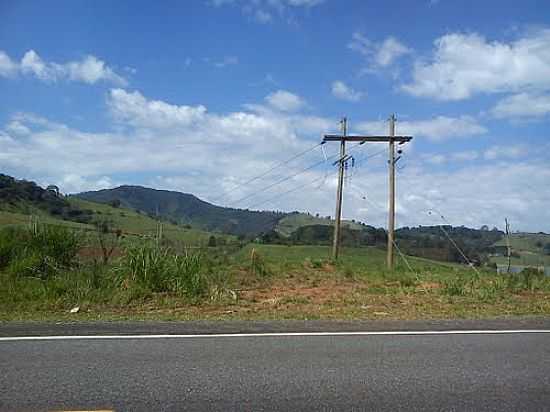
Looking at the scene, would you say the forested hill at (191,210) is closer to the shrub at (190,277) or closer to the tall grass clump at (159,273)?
the shrub at (190,277)

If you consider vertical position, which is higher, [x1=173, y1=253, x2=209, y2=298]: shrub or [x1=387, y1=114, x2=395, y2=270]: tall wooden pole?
[x1=387, y1=114, x2=395, y2=270]: tall wooden pole

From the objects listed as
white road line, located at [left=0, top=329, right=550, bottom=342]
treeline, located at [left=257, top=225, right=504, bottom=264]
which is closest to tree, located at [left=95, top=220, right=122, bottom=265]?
white road line, located at [left=0, top=329, right=550, bottom=342]

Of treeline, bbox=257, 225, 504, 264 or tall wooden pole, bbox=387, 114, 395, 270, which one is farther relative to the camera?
treeline, bbox=257, 225, 504, 264

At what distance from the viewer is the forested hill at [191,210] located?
200 ft

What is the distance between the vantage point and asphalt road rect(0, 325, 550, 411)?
543 centimetres

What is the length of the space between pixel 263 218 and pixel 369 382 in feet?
197

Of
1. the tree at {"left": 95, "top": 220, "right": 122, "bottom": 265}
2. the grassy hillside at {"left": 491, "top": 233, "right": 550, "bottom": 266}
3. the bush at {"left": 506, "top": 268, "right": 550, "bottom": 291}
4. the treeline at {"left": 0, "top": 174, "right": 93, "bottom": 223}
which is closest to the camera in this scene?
the tree at {"left": 95, "top": 220, "right": 122, "bottom": 265}

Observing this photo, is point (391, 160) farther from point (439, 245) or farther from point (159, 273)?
point (439, 245)

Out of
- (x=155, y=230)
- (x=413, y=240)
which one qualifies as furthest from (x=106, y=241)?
(x=413, y=240)

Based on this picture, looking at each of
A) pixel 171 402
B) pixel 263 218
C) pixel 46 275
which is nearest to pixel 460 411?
pixel 171 402

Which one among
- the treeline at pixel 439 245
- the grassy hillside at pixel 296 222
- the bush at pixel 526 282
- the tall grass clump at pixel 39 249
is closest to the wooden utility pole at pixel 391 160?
the bush at pixel 526 282

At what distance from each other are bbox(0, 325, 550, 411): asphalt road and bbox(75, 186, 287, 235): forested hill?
42.2m

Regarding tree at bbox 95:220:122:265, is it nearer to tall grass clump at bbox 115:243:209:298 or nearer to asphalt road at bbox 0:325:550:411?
tall grass clump at bbox 115:243:209:298

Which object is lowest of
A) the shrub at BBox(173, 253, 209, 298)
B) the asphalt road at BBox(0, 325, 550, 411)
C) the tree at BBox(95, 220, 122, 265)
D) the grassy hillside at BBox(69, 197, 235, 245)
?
the asphalt road at BBox(0, 325, 550, 411)
